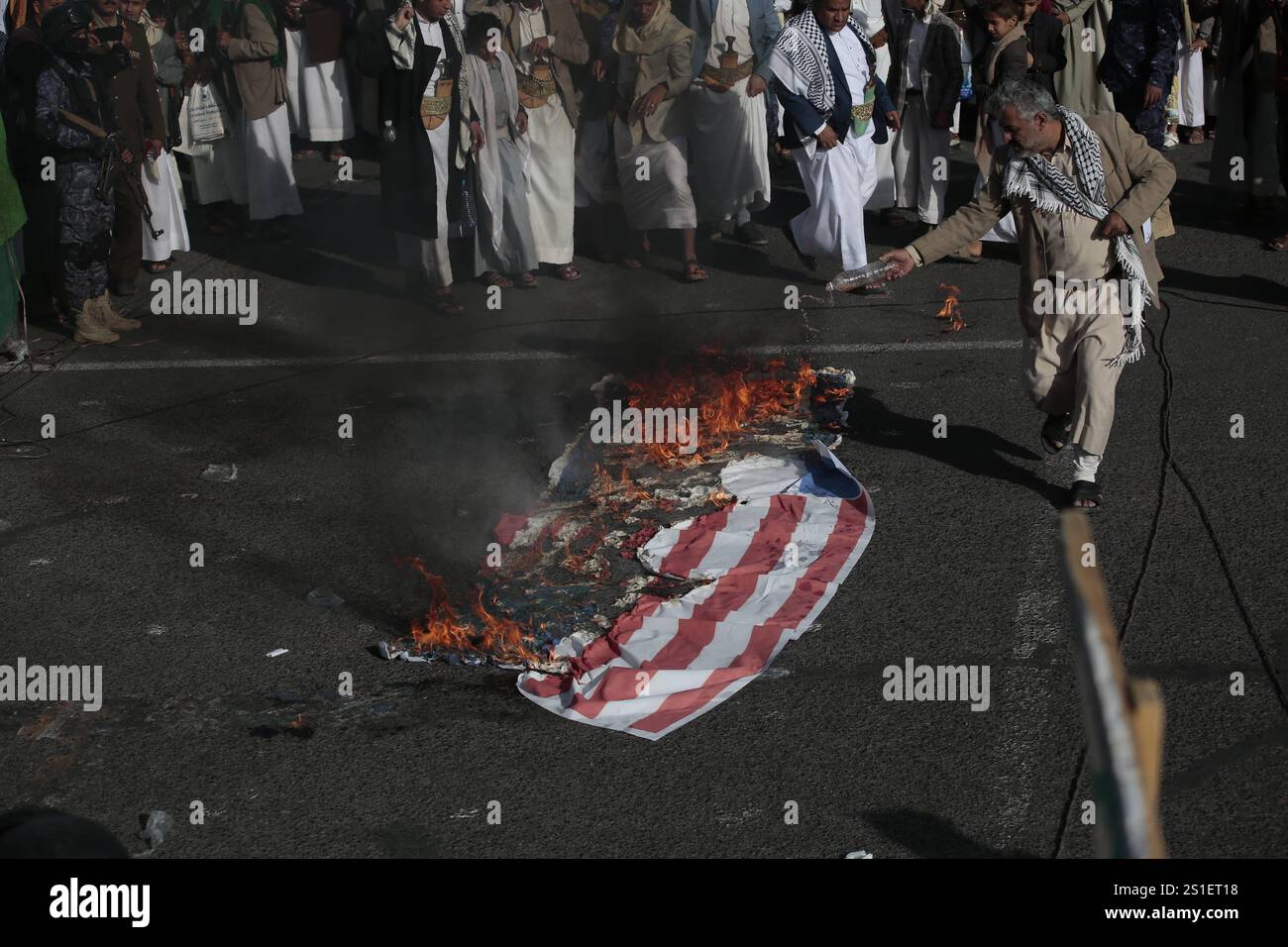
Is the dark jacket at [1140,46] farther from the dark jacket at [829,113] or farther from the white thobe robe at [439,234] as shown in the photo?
the white thobe robe at [439,234]

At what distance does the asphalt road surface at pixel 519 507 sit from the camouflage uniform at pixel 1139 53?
46.4 inches

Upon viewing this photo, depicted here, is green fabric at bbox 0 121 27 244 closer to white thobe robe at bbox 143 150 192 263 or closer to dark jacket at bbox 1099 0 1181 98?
white thobe robe at bbox 143 150 192 263

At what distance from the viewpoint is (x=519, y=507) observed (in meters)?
7.07

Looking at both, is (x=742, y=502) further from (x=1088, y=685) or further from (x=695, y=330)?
(x=1088, y=685)

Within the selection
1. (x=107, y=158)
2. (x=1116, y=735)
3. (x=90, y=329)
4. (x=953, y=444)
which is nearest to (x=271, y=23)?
(x=107, y=158)

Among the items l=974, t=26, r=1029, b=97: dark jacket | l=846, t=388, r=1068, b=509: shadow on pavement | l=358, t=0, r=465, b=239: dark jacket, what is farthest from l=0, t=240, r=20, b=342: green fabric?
l=974, t=26, r=1029, b=97: dark jacket

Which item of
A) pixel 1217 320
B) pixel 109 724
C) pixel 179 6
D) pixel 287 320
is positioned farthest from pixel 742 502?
pixel 179 6

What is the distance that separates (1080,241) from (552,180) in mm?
4963

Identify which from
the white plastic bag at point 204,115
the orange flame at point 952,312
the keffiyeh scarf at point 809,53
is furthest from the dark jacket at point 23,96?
the orange flame at point 952,312

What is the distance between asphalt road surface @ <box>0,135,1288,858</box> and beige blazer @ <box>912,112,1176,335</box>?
0.99 metres

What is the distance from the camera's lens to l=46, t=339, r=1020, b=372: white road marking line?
29.4 feet

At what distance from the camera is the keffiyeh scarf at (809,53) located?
970 cm
